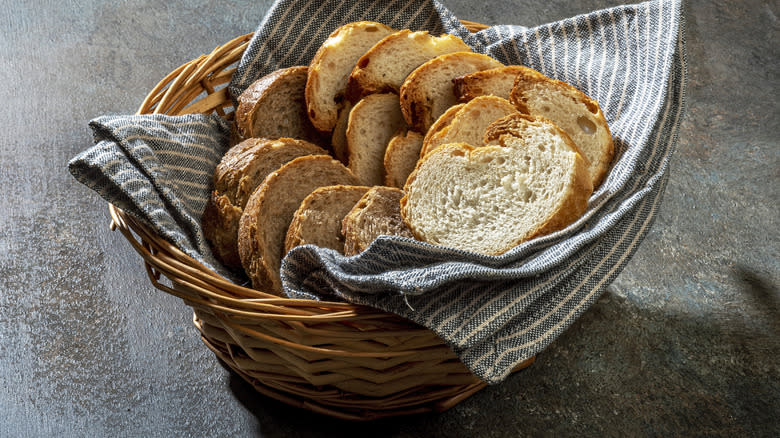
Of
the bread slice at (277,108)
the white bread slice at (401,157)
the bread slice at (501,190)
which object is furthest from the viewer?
the bread slice at (277,108)

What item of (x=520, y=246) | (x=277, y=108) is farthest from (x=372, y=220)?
(x=277, y=108)

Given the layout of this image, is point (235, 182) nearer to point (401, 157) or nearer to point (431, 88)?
point (401, 157)

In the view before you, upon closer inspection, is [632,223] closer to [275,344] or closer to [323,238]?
[323,238]

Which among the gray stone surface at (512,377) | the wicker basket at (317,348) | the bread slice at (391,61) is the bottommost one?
the gray stone surface at (512,377)

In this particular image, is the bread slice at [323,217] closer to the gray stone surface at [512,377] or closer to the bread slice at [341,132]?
the bread slice at [341,132]

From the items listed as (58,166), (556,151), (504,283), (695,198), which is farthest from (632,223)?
(58,166)

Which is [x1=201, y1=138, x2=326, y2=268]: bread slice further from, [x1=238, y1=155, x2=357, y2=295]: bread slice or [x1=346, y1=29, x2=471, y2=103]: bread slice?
[x1=346, y1=29, x2=471, y2=103]: bread slice

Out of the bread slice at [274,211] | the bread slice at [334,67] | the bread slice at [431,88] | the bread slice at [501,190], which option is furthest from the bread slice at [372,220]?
the bread slice at [334,67]
